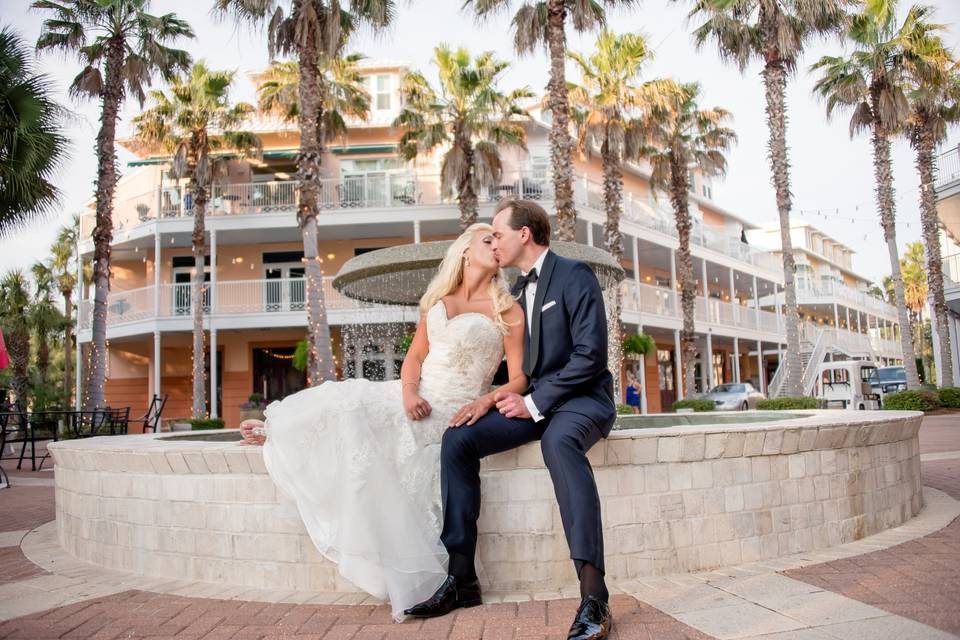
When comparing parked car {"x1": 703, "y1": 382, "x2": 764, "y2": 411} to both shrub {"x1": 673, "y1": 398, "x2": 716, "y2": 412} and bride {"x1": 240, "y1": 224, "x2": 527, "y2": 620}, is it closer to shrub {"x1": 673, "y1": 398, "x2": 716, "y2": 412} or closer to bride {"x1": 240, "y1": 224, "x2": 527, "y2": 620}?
shrub {"x1": 673, "y1": 398, "x2": 716, "y2": 412}

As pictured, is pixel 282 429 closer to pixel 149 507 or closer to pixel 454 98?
pixel 149 507

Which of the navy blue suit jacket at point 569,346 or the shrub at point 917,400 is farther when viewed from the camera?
the shrub at point 917,400

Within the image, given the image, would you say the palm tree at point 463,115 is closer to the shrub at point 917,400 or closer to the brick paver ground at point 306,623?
the shrub at point 917,400

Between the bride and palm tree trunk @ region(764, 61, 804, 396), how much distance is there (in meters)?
18.4

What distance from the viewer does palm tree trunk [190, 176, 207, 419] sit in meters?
21.0

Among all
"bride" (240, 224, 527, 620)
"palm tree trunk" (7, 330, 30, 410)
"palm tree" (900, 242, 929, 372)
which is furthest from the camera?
"palm tree" (900, 242, 929, 372)

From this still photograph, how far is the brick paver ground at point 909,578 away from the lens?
302 cm

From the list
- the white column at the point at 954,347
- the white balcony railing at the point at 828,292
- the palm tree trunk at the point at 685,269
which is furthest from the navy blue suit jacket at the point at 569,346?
the white balcony railing at the point at 828,292

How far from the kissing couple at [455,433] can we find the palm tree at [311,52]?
40.3ft

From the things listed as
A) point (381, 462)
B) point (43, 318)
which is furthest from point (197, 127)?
point (381, 462)

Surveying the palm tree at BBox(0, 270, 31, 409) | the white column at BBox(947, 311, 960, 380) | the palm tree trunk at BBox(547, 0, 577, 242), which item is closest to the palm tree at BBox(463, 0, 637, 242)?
the palm tree trunk at BBox(547, 0, 577, 242)

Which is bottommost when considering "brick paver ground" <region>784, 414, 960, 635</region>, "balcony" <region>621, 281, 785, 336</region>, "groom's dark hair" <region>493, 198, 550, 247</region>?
"brick paver ground" <region>784, 414, 960, 635</region>

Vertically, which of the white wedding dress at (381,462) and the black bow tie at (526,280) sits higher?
the black bow tie at (526,280)

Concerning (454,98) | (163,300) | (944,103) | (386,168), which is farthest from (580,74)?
(163,300)
